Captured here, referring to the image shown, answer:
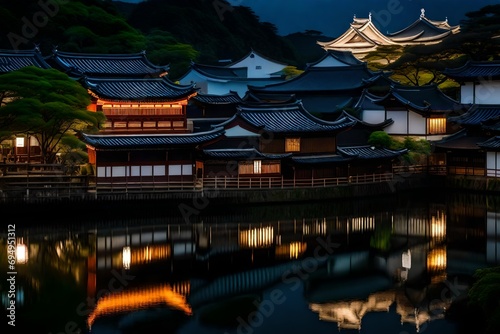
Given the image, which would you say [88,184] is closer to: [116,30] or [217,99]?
[217,99]

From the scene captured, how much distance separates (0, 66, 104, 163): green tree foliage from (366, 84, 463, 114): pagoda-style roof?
65.9ft

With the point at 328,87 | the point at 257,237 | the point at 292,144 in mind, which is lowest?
the point at 257,237

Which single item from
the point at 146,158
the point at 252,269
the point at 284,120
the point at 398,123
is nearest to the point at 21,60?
the point at 146,158

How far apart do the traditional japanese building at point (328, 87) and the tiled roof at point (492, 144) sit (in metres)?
12.1

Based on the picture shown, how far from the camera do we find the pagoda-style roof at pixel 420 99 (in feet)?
180

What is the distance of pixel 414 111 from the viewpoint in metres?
55.2

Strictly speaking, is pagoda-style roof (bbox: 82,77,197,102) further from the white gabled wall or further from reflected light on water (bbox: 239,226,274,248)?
the white gabled wall

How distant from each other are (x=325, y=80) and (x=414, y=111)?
10.3m

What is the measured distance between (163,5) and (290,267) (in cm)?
8067

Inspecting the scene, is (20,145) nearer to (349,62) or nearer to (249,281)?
(249,281)

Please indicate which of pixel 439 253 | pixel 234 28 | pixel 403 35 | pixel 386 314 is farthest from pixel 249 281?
pixel 234 28

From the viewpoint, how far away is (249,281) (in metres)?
27.9

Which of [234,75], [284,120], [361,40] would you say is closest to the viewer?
[284,120]

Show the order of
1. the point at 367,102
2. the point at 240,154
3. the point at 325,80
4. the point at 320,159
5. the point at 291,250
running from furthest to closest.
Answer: the point at 325,80, the point at 367,102, the point at 320,159, the point at 240,154, the point at 291,250
